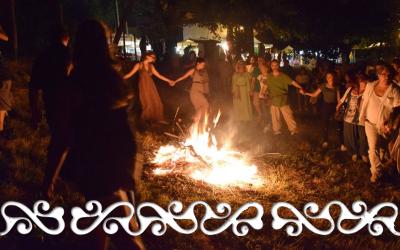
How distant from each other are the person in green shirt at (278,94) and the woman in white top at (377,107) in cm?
340

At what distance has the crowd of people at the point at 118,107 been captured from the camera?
354cm

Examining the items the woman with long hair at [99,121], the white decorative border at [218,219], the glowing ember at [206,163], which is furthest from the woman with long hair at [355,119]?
the woman with long hair at [99,121]

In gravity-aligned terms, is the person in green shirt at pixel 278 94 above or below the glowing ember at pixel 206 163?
above

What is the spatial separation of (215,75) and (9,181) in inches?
441

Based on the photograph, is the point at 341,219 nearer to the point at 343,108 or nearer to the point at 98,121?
the point at 343,108

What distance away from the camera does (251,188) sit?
24.0ft

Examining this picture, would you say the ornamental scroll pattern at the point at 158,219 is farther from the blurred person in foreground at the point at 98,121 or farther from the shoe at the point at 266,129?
the shoe at the point at 266,129

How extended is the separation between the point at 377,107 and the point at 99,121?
5504 mm

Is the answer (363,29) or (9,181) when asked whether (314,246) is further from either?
(363,29)

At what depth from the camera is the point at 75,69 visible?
3.60 m

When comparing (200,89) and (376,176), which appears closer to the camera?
(376,176)

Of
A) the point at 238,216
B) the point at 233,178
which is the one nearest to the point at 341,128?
the point at 233,178

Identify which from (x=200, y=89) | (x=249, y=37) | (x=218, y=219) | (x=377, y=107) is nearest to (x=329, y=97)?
(x=377, y=107)

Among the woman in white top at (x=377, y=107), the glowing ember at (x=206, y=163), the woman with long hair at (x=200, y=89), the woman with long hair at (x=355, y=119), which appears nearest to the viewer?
the woman in white top at (x=377, y=107)
